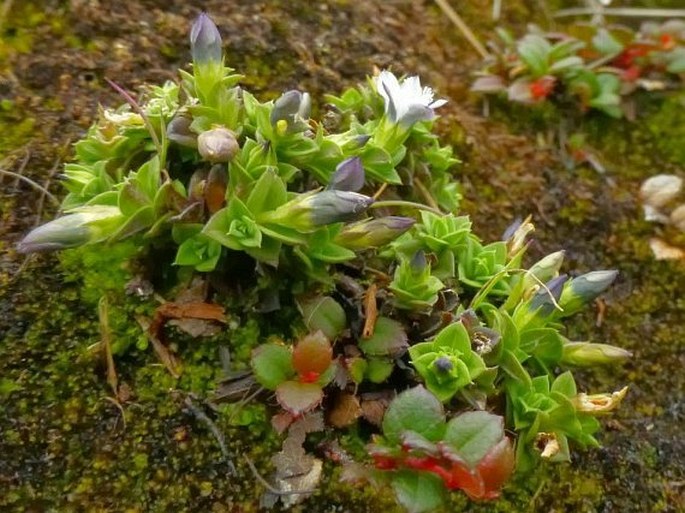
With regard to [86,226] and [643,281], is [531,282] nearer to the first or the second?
[643,281]

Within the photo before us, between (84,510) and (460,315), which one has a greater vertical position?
(460,315)

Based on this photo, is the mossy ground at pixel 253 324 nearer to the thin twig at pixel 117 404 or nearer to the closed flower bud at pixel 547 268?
the thin twig at pixel 117 404

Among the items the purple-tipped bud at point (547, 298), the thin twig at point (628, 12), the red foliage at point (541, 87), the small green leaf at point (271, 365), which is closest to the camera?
the small green leaf at point (271, 365)

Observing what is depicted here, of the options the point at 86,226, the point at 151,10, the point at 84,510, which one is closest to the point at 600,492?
the point at 84,510

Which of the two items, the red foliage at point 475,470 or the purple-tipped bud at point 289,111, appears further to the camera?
the purple-tipped bud at point 289,111

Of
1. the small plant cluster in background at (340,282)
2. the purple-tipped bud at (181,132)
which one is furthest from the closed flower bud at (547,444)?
the purple-tipped bud at (181,132)

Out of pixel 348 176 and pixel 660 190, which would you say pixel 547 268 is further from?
pixel 660 190

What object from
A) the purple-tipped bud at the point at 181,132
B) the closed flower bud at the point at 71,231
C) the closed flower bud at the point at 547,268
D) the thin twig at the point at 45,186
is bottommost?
the closed flower bud at the point at 547,268

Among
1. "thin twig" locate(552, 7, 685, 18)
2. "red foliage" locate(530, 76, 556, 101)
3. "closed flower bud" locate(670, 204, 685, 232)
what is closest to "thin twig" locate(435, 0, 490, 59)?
"red foliage" locate(530, 76, 556, 101)
